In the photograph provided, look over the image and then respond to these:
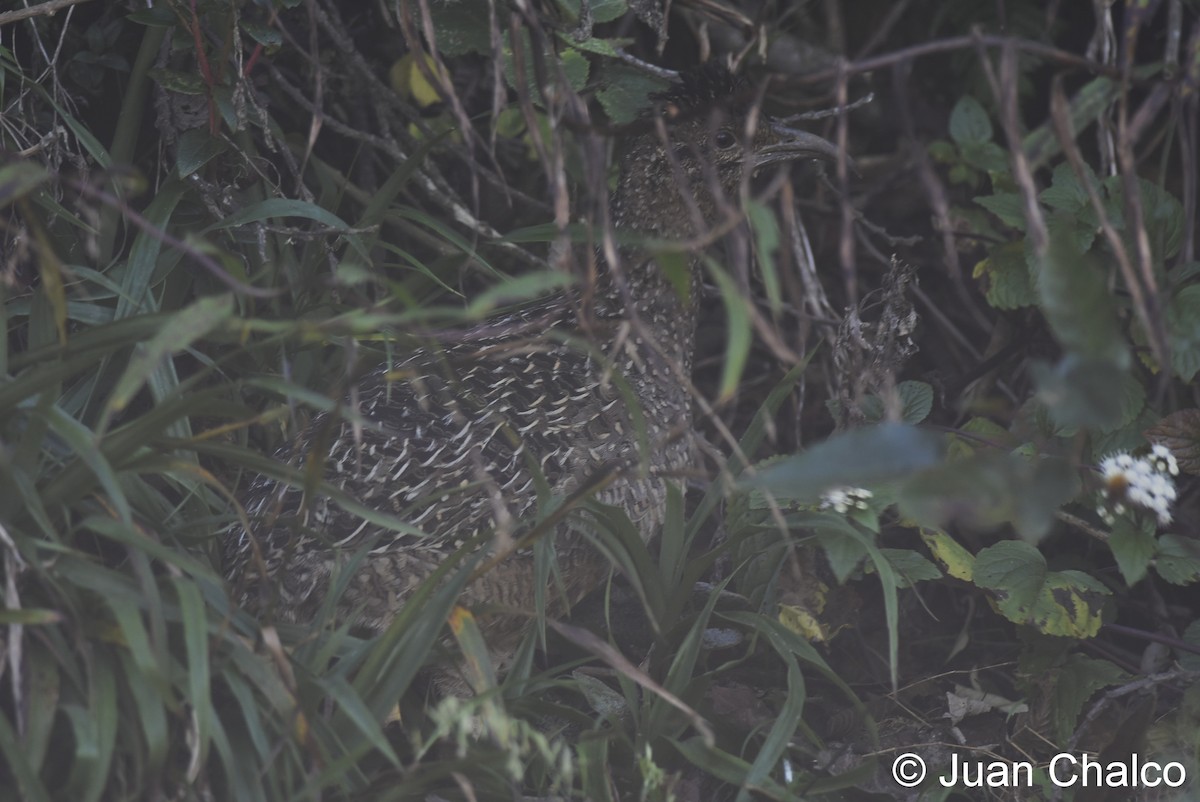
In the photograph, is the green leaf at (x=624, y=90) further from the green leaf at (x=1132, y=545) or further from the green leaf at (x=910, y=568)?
the green leaf at (x=1132, y=545)

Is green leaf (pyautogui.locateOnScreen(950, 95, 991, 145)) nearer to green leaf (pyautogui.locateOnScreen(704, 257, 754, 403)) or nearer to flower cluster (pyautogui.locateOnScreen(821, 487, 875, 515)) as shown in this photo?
flower cluster (pyautogui.locateOnScreen(821, 487, 875, 515))

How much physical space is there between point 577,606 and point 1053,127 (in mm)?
1730

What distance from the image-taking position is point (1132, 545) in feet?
8.49

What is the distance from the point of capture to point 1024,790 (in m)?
2.68

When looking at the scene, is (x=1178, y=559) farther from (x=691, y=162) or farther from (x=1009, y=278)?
(x=691, y=162)

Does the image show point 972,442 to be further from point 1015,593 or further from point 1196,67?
point 1196,67

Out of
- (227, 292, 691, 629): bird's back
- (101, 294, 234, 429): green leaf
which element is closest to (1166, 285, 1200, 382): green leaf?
(227, 292, 691, 629): bird's back

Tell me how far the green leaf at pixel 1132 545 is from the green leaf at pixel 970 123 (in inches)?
41.9

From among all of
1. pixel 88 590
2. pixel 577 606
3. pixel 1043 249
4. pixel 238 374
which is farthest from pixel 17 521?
pixel 1043 249

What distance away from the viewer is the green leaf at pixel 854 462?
1.46m

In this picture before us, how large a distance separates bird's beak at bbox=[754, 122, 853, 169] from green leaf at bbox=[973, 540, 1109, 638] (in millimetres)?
1201

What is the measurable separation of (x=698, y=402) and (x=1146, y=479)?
997 millimetres

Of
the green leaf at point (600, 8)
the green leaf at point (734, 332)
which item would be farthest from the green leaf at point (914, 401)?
the green leaf at point (734, 332)

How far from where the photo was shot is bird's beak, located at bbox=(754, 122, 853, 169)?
3355 mm
